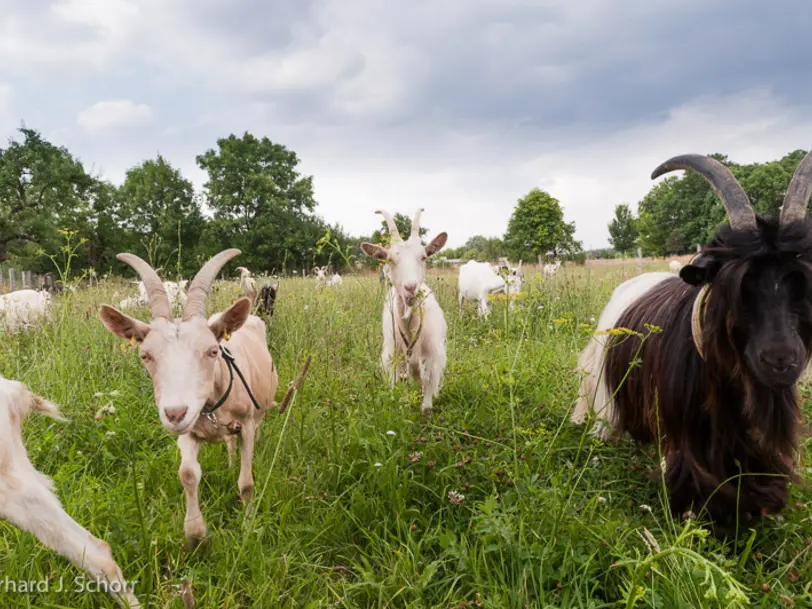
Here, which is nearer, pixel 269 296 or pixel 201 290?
pixel 201 290

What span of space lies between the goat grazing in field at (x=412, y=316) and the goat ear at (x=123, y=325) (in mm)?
1954

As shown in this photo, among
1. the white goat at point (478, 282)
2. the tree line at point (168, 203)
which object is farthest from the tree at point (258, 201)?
the white goat at point (478, 282)

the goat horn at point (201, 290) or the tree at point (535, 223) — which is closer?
the goat horn at point (201, 290)

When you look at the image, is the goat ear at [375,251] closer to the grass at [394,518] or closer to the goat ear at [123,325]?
the grass at [394,518]

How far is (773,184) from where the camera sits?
47312mm

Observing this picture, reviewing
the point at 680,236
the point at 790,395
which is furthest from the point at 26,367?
the point at 680,236

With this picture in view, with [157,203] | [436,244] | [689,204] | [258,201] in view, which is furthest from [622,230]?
[436,244]

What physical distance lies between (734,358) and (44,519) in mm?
3186

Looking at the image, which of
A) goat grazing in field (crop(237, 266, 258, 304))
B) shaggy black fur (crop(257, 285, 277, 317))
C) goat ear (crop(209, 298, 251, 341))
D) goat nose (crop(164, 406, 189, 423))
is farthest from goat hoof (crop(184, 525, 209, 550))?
shaggy black fur (crop(257, 285, 277, 317))

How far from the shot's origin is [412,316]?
4523mm

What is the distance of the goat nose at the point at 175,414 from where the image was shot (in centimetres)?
204

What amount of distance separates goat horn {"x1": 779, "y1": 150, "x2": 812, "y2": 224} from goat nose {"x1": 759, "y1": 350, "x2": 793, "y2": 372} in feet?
2.34

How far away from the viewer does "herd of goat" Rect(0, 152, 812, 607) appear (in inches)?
75.6

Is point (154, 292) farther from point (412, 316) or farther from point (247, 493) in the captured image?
point (412, 316)
